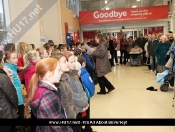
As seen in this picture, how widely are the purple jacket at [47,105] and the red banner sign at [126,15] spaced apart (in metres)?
10.8

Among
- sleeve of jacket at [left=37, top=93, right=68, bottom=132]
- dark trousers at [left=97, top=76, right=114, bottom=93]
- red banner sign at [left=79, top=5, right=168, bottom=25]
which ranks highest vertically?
red banner sign at [left=79, top=5, right=168, bottom=25]

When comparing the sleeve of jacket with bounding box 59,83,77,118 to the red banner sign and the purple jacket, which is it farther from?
the red banner sign

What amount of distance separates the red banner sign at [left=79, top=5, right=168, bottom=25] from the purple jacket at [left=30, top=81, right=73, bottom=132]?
10774mm

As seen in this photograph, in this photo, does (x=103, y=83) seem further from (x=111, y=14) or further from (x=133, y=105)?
(x=111, y=14)

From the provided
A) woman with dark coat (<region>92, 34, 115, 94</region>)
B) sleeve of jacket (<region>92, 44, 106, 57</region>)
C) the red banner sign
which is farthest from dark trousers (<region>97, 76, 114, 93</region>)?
the red banner sign

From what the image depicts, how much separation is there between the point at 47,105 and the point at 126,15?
1113cm

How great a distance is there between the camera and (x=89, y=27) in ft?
42.4

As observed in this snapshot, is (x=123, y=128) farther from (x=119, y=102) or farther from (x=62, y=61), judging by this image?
(x=62, y=61)

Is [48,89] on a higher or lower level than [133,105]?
higher

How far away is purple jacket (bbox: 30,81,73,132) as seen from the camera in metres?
1.46

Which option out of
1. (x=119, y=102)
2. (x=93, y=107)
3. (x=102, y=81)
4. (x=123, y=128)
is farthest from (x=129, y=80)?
(x=123, y=128)

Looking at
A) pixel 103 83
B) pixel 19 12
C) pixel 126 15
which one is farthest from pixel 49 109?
pixel 126 15

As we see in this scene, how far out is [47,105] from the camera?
4.77 ft

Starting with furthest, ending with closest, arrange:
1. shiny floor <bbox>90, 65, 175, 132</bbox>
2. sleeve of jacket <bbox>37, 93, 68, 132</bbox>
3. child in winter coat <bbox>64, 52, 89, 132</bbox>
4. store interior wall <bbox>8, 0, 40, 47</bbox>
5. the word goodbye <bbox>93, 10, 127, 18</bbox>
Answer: the word goodbye <bbox>93, 10, 127, 18</bbox>, store interior wall <bbox>8, 0, 40, 47</bbox>, shiny floor <bbox>90, 65, 175, 132</bbox>, child in winter coat <bbox>64, 52, 89, 132</bbox>, sleeve of jacket <bbox>37, 93, 68, 132</bbox>
